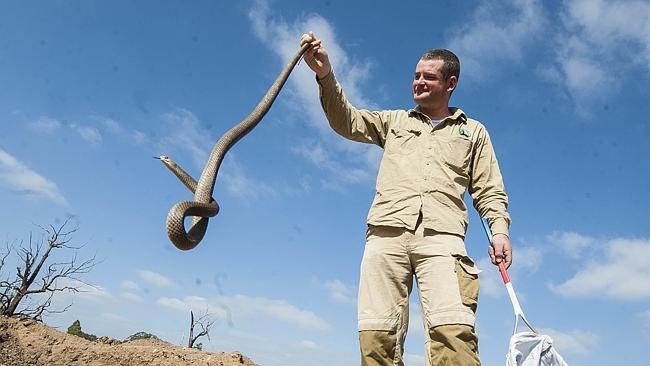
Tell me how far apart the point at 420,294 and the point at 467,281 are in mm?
276

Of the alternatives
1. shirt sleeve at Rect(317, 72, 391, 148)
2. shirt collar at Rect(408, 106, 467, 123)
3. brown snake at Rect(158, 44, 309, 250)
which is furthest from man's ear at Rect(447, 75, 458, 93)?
brown snake at Rect(158, 44, 309, 250)

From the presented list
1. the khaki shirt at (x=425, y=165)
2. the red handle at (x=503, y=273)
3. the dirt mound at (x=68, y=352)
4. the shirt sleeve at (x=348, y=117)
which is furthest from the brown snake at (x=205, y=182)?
the dirt mound at (x=68, y=352)

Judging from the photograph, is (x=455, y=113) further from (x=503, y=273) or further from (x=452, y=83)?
(x=503, y=273)

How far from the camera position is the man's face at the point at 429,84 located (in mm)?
3795

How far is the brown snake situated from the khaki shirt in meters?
0.58

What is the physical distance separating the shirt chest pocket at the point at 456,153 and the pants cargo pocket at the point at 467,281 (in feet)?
1.98

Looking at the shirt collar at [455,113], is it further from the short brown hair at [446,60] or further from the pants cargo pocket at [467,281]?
the pants cargo pocket at [467,281]

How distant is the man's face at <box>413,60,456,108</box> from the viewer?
3.79 metres

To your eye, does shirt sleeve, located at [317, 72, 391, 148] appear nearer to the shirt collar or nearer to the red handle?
the shirt collar

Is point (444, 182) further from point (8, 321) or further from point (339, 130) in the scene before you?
point (8, 321)

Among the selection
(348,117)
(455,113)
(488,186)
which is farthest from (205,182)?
(488,186)

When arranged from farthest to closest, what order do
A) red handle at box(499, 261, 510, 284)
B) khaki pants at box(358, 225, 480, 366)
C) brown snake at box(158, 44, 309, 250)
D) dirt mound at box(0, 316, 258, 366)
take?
dirt mound at box(0, 316, 258, 366)
red handle at box(499, 261, 510, 284)
brown snake at box(158, 44, 309, 250)
khaki pants at box(358, 225, 480, 366)

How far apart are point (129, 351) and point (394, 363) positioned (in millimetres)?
10286

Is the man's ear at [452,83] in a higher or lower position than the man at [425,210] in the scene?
higher
